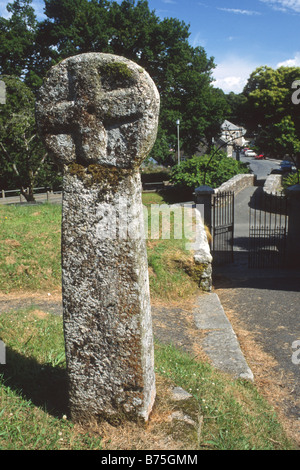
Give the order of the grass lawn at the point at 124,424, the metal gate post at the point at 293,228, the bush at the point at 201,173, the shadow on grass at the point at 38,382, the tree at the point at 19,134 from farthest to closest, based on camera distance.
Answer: the bush at the point at 201,173, the tree at the point at 19,134, the metal gate post at the point at 293,228, the shadow on grass at the point at 38,382, the grass lawn at the point at 124,424

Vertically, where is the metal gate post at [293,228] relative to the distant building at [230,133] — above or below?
below

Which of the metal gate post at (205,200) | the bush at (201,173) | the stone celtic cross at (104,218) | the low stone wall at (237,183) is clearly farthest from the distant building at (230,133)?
the stone celtic cross at (104,218)

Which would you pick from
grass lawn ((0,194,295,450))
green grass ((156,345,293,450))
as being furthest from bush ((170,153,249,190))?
green grass ((156,345,293,450))

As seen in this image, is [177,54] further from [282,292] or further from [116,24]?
[282,292]

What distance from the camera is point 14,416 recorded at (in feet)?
9.51

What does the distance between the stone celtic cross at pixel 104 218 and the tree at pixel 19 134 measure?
16292 millimetres

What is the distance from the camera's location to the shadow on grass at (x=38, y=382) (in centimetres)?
312

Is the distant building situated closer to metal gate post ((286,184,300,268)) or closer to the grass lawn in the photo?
metal gate post ((286,184,300,268))

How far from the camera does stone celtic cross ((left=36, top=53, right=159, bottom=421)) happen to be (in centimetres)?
262

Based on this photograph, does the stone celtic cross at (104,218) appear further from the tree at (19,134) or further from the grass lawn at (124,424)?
the tree at (19,134)

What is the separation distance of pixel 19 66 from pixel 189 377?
2990cm

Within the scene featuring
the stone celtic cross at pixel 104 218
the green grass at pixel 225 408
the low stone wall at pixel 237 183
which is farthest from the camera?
the low stone wall at pixel 237 183

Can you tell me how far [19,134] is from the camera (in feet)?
60.4

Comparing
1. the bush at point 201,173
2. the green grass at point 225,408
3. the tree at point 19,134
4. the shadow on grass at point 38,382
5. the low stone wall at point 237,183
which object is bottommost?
the green grass at point 225,408
